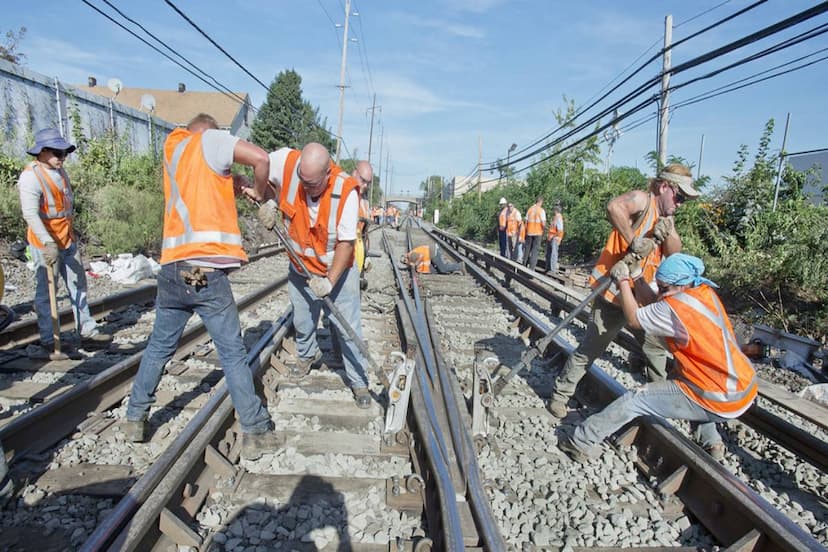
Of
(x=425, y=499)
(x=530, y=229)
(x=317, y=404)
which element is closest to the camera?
(x=425, y=499)

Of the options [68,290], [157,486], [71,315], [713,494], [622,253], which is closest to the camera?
[157,486]

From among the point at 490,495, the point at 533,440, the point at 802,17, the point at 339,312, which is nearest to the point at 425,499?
the point at 490,495

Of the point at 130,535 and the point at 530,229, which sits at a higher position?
the point at 530,229

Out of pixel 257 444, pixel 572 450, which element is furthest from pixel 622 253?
pixel 257 444

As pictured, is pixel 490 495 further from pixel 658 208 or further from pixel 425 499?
pixel 658 208

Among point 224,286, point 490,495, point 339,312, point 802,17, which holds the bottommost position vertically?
point 490,495

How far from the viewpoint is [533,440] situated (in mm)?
3988

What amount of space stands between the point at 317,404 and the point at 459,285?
7.22 meters

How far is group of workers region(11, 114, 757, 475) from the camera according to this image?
3.15 m

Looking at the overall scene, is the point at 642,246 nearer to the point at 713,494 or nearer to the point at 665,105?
the point at 713,494

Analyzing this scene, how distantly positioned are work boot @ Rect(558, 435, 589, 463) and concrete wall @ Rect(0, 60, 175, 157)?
13.0 meters

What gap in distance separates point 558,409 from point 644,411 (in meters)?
0.96

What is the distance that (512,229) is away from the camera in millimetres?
16938

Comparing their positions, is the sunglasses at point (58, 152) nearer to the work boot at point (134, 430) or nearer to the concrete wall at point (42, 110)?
the work boot at point (134, 430)
